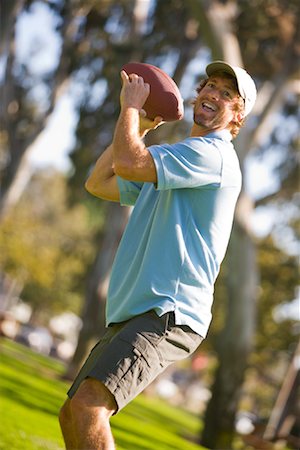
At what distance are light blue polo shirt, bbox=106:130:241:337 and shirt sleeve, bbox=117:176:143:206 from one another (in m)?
0.30

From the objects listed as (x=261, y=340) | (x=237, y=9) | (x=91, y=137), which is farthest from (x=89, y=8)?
(x=261, y=340)

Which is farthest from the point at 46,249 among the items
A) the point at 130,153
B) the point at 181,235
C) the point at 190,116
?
the point at 130,153

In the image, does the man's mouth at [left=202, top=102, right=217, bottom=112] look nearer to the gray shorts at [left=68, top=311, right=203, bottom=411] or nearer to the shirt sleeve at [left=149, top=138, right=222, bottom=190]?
the shirt sleeve at [left=149, top=138, right=222, bottom=190]

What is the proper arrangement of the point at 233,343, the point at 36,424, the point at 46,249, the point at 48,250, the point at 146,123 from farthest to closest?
the point at 48,250 → the point at 46,249 → the point at 233,343 → the point at 36,424 → the point at 146,123

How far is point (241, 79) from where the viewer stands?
4.11 meters

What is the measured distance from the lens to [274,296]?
35.6 m

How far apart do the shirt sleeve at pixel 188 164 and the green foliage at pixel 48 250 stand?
2338 cm

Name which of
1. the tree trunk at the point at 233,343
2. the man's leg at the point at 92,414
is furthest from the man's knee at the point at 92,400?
the tree trunk at the point at 233,343

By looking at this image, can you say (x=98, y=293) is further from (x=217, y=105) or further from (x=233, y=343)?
(x=217, y=105)

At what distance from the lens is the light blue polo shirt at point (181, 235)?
3.87 metres

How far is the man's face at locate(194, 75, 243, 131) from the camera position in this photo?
4.09 m

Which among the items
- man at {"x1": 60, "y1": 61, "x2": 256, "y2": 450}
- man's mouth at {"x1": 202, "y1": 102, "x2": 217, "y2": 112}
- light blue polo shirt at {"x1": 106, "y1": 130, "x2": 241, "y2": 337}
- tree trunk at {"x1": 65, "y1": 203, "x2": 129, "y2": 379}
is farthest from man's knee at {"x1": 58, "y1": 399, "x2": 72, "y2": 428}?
tree trunk at {"x1": 65, "y1": 203, "x2": 129, "y2": 379}

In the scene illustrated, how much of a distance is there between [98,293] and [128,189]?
15491 mm

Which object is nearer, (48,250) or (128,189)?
(128,189)
